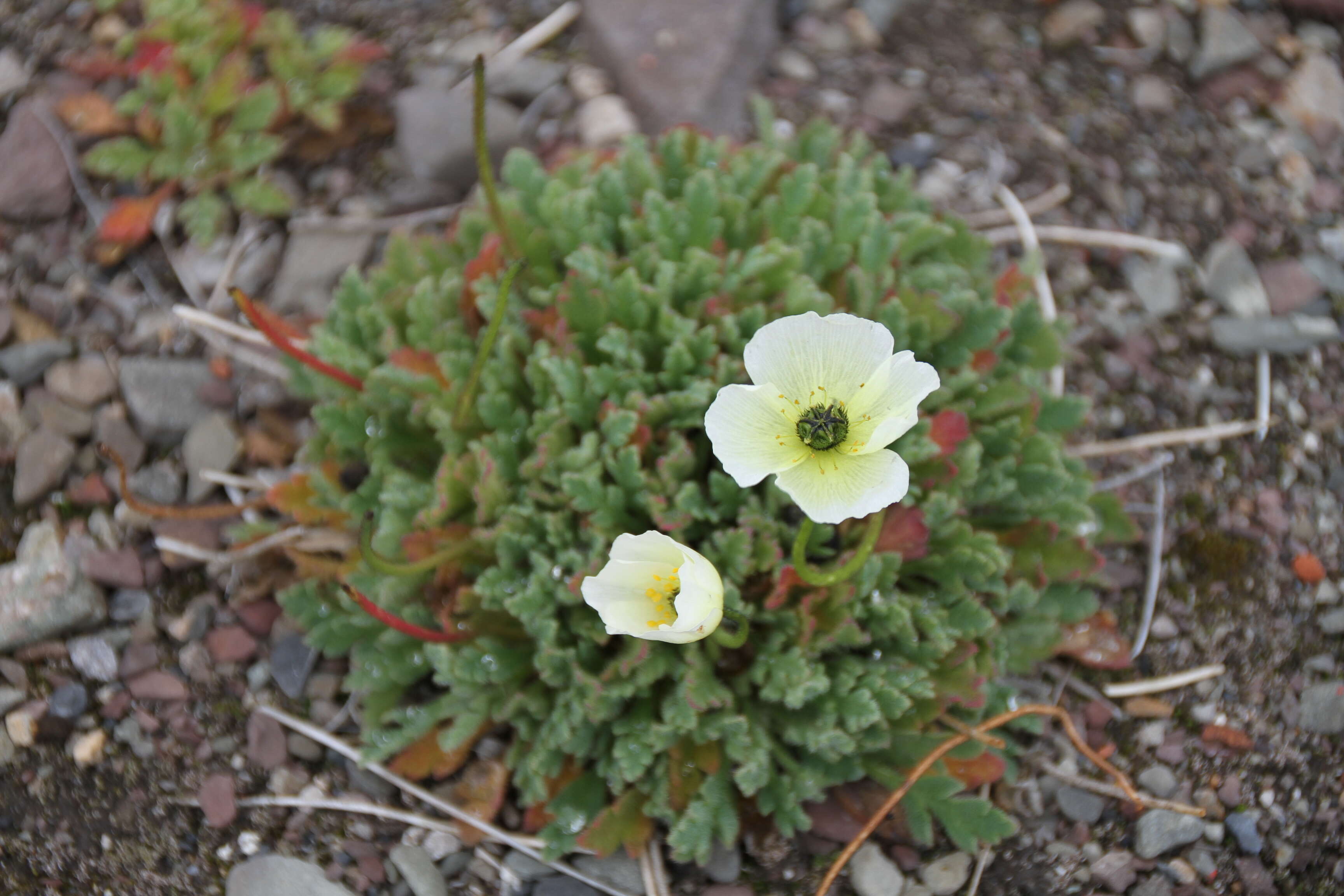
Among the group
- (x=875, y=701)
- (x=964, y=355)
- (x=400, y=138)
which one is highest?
(x=400, y=138)

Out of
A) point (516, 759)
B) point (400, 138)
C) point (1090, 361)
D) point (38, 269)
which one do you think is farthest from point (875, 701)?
point (38, 269)

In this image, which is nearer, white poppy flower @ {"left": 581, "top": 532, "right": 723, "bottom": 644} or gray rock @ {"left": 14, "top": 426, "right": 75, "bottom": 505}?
white poppy flower @ {"left": 581, "top": 532, "right": 723, "bottom": 644}

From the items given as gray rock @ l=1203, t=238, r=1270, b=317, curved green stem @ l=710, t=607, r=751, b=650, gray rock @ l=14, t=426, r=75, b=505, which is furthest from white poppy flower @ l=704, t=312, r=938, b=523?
gray rock @ l=1203, t=238, r=1270, b=317

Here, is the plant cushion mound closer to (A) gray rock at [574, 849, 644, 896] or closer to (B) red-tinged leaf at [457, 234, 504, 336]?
(B) red-tinged leaf at [457, 234, 504, 336]

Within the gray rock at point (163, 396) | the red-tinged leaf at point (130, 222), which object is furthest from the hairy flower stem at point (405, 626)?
the red-tinged leaf at point (130, 222)

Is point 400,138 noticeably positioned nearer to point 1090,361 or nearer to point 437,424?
point 437,424

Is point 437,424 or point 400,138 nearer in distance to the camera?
point 437,424
